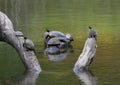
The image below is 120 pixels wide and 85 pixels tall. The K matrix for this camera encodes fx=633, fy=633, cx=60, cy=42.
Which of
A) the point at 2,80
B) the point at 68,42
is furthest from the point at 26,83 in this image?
the point at 68,42

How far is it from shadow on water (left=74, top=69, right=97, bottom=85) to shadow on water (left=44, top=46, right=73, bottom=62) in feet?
8.88

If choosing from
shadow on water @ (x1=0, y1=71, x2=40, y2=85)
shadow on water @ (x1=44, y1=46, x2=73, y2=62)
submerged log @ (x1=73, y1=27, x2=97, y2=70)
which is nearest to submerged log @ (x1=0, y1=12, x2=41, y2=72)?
shadow on water @ (x1=0, y1=71, x2=40, y2=85)

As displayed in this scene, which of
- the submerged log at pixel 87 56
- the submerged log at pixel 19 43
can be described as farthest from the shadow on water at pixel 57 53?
the submerged log at pixel 87 56

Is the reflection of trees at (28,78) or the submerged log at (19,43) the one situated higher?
the submerged log at (19,43)

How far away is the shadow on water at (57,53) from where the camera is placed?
2013 centimetres

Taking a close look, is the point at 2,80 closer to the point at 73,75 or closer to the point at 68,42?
the point at 73,75

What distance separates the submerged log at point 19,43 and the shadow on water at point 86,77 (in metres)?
1.18

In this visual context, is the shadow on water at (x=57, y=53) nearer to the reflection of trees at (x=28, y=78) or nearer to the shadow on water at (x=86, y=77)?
the shadow on water at (x=86, y=77)

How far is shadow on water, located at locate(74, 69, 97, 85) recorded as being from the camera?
15472mm

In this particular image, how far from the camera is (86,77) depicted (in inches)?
637

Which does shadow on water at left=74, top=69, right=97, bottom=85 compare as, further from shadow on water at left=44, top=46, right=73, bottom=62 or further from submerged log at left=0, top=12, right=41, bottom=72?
shadow on water at left=44, top=46, right=73, bottom=62

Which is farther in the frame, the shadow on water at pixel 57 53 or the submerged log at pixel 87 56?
the shadow on water at pixel 57 53

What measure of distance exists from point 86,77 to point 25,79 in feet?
5.11

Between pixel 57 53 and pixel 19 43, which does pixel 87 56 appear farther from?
pixel 57 53
